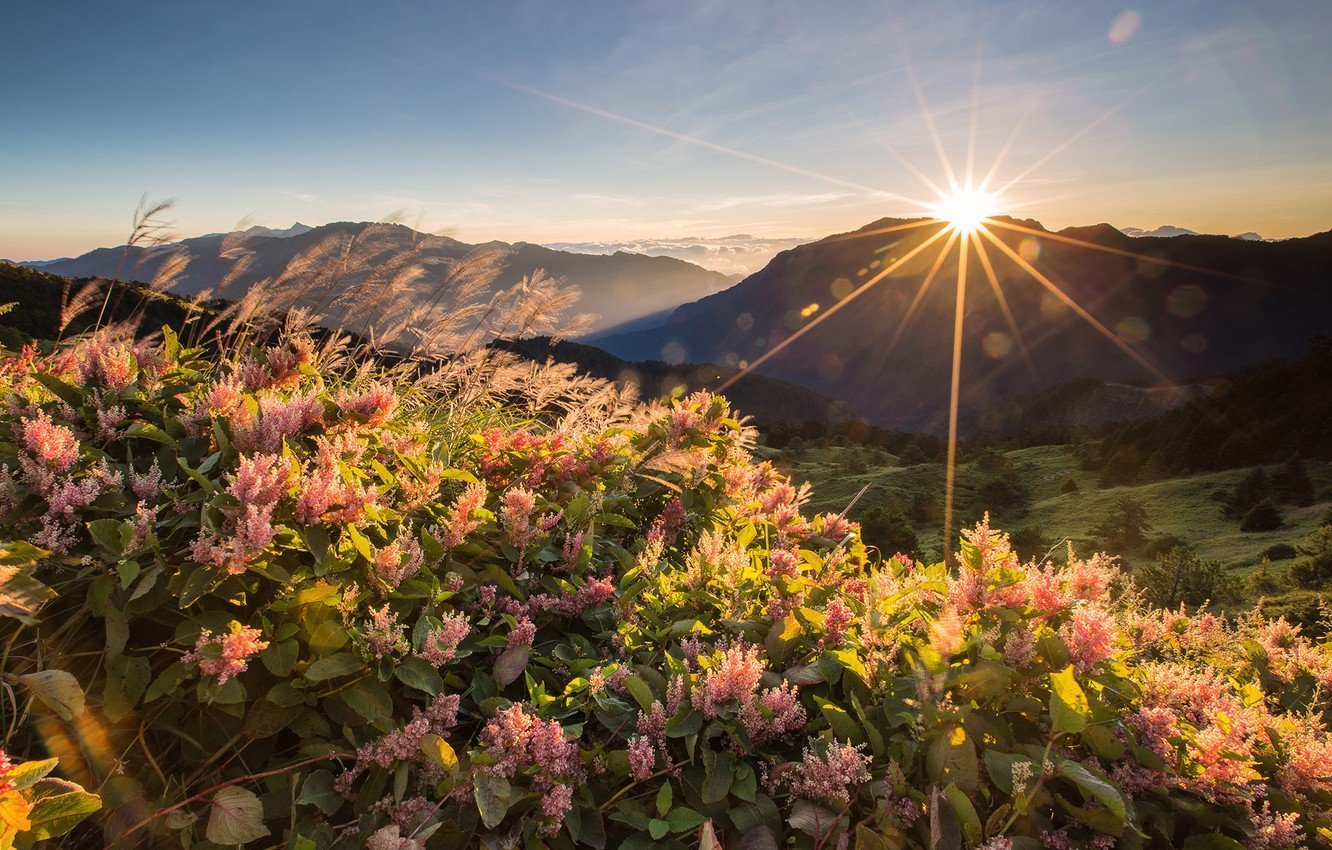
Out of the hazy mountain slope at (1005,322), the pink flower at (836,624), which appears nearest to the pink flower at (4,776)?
the pink flower at (836,624)

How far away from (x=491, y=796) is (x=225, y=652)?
705 millimetres

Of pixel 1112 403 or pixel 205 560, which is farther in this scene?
pixel 1112 403

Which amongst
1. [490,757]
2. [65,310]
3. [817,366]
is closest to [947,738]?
[490,757]

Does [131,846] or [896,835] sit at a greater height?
[896,835]

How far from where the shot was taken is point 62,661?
1.66m

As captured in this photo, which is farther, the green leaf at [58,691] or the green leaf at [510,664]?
the green leaf at [510,664]

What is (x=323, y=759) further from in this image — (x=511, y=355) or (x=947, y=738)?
(x=511, y=355)

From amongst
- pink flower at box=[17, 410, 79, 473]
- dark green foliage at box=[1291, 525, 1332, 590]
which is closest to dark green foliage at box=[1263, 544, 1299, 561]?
dark green foliage at box=[1291, 525, 1332, 590]

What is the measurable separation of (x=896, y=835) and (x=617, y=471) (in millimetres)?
1967

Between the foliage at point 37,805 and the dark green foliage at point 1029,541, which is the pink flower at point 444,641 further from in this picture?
the dark green foliage at point 1029,541

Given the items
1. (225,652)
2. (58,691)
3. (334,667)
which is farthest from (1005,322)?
(58,691)

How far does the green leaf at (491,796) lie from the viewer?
138 centimetres

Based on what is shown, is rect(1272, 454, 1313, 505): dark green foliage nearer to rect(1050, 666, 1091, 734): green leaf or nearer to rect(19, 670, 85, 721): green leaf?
rect(1050, 666, 1091, 734): green leaf

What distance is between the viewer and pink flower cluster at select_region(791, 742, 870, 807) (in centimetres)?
147
